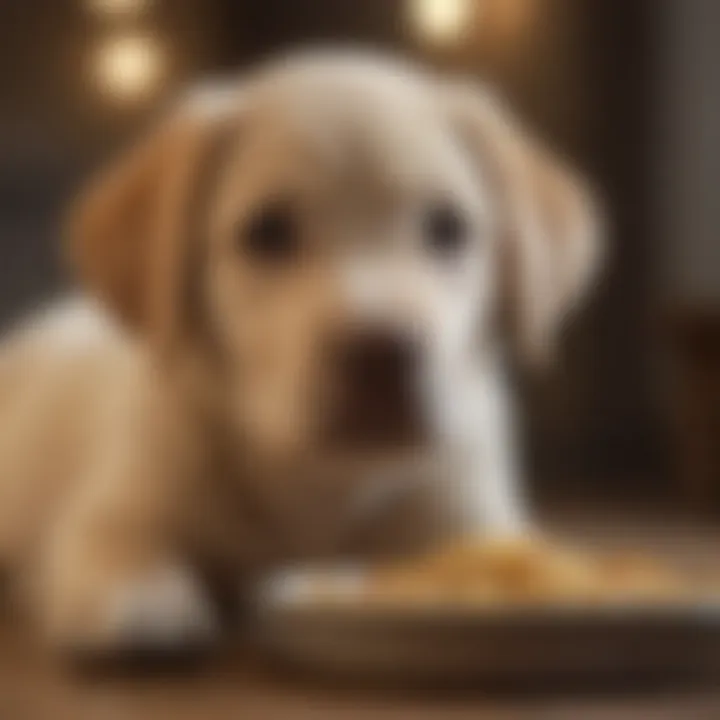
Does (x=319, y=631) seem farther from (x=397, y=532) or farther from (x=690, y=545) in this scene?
(x=690, y=545)

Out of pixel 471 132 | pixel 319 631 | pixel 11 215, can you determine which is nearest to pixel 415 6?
pixel 471 132

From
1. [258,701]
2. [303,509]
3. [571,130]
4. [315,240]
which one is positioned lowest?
[258,701]

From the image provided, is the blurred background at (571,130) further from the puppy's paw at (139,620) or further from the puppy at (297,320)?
the puppy's paw at (139,620)

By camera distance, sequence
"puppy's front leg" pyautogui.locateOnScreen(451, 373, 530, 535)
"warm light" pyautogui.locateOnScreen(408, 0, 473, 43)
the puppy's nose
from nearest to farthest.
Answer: the puppy's nose → "puppy's front leg" pyautogui.locateOnScreen(451, 373, 530, 535) → "warm light" pyautogui.locateOnScreen(408, 0, 473, 43)

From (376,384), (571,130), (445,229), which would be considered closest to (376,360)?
(376,384)

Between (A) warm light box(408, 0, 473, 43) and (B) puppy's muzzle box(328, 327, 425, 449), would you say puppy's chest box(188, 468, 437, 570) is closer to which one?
(B) puppy's muzzle box(328, 327, 425, 449)

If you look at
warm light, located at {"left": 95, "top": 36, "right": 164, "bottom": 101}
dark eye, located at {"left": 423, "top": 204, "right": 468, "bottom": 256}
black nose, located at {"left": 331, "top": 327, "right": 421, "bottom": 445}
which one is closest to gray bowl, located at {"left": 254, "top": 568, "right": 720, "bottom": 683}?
black nose, located at {"left": 331, "top": 327, "right": 421, "bottom": 445}

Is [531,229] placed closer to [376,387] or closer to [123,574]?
[376,387]
